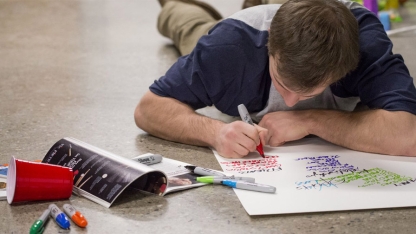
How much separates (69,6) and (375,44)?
274 cm

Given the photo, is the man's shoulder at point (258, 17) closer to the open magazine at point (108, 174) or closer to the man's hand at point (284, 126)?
the man's hand at point (284, 126)

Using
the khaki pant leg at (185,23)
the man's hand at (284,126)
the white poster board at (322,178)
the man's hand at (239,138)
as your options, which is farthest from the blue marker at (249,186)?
the khaki pant leg at (185,23)

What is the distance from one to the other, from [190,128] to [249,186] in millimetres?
328

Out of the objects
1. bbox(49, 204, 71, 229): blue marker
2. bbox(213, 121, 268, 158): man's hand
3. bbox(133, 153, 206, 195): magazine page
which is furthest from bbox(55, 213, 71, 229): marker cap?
bbox(213, 121, 268, 158): man's hand

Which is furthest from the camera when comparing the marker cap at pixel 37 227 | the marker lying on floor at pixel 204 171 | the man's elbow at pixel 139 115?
the man's elbow at pixel 139 115

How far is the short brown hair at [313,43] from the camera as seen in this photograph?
1423mm

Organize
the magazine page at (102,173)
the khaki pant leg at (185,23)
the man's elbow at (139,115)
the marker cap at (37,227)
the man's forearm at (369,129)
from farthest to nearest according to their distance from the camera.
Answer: the khaki pant leg at (185,23) → the man's elbow at (139,115) → the man's forearm at (369,129) → the magazine page at (102,173) → the marker cap at (37,227)

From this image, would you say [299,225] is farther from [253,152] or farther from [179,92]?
[179,92]

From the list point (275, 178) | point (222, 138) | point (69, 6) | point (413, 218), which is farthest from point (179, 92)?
point (69, 6)

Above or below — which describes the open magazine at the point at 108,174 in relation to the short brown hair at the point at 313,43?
below

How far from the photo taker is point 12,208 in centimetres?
138

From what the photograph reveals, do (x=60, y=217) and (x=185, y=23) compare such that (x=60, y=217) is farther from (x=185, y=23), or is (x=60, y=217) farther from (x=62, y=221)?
(x=185, y=23)

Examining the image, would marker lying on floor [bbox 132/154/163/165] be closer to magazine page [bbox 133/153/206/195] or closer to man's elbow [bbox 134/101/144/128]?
magazine page [bbox 133/153/206/195]

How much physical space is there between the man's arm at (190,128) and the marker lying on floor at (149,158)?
0.46 feet
